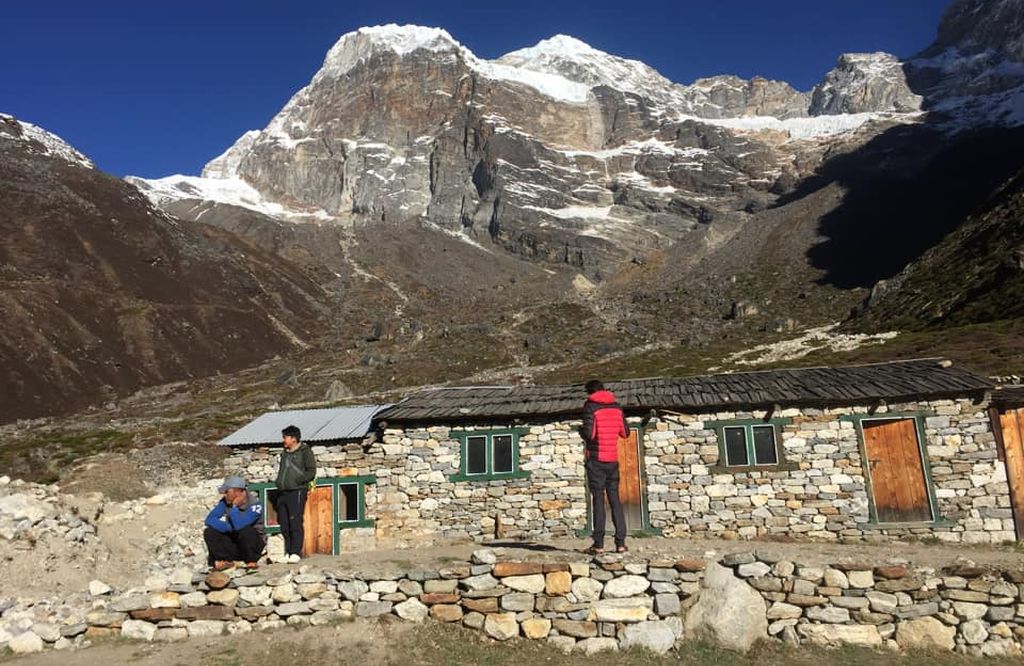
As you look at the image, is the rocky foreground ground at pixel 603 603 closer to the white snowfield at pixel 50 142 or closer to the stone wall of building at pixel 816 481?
the stone wall of building at pixel 816 481

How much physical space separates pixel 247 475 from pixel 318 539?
3.16 m

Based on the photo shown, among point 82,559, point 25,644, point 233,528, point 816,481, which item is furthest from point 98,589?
point 816,481

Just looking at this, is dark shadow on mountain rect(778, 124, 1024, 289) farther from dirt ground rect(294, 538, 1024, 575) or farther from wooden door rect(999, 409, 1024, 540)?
dirt ground rect(294, 538, 1024, 575)

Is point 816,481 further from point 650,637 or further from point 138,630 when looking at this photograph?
point 138,630

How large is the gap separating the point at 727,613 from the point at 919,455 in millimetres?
9334

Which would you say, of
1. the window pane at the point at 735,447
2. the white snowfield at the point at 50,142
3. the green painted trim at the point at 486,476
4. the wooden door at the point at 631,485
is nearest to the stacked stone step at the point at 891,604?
the window pane at the point at 735,447

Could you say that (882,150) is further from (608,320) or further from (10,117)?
(10,117)

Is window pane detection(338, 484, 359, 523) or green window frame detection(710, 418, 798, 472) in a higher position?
green window frame detection(710, 418, 798, 472)

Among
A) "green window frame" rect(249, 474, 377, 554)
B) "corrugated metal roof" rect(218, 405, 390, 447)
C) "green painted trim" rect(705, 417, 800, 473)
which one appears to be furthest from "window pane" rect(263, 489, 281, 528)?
"green painted trim" rect(705, 417, 800, 473)

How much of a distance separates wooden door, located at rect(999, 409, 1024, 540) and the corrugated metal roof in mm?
16165

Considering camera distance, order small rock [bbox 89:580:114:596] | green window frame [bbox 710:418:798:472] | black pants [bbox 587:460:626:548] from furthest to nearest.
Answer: green window frame [bbox 710:418:798:472], small rock [bbox 89:580:114:596], black pants [bbox 587:460:626:548]

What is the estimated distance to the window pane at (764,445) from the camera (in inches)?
655

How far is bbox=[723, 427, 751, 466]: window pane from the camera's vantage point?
16.7 metres

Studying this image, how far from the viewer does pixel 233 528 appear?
11055mm
